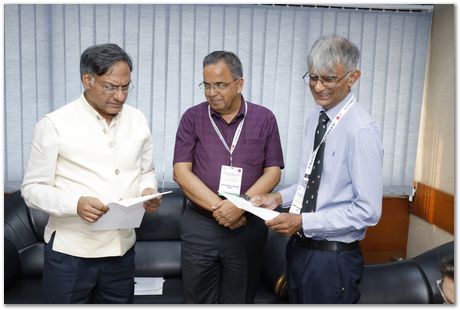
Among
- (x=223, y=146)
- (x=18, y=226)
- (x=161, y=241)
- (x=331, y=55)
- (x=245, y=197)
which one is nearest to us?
(x=331, y=55)

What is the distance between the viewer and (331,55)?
Result: 164cm

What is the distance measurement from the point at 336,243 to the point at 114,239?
0.86 meters

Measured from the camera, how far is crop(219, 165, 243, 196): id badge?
2232 mm

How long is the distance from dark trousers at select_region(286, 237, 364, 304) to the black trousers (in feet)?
1.78

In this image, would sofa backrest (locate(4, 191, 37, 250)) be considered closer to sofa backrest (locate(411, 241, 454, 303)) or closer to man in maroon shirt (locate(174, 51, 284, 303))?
man in maroon shirt (locate(174, 51, 284, 303))

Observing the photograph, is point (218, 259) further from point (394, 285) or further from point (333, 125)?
point (394, 285)

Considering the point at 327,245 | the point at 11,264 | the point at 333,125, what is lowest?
the point at 11,264

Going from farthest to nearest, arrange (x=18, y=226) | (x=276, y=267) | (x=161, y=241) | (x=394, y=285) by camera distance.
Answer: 1. (x=161, y=241)
2. (x=18, y=226)
3. (x=276, y=267)
4. (x=394, y=285)

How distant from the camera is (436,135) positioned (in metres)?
3.74

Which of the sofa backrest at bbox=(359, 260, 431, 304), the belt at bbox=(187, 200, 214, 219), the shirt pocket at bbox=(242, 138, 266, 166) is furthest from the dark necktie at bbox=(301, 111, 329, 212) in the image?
the sofa backrest at bbox=(359, 260, 431, 304)

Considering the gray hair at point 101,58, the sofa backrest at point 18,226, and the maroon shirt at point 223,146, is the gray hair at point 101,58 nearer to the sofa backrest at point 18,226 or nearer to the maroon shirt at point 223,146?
the maroon shirt at point 223,146

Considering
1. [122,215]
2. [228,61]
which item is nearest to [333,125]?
[228,61]

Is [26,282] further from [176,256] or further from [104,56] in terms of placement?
[104,56]

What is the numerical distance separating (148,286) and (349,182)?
5.95 ft
